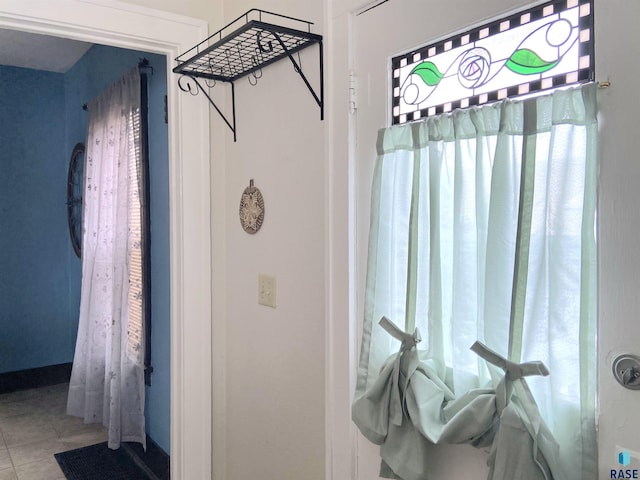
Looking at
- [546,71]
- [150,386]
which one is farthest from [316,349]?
[150,386]

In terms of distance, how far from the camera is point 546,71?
2.96 feet

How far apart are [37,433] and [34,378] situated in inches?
42.7

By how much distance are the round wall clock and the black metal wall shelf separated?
246 cm

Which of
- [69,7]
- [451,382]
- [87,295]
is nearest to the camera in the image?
[451,382]

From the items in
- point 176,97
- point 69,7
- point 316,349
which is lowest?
point 316,349

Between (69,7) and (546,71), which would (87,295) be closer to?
(69,7)

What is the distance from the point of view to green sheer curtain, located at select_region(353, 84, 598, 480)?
854mm

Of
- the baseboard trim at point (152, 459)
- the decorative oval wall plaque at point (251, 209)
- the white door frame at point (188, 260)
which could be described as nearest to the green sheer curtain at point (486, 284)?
the decorative oval wall plaque at point (251, 209)

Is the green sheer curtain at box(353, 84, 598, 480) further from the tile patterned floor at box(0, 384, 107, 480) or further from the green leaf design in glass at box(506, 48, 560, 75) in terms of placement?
the tile patterned floor at box(0, 384, 107, 480)

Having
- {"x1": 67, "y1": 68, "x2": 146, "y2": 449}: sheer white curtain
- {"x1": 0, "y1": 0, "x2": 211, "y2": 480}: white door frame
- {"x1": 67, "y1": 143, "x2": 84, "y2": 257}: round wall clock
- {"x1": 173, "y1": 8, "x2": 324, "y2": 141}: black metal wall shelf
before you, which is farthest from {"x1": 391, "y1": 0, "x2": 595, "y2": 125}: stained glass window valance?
{"x1": 67, "y1": 143, "x2": 84, "y2": 257}: round wall clock

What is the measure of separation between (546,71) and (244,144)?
1.18 meters

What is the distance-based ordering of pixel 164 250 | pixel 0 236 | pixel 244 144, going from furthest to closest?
pixel 0 236 < pixel 164 250 < pixel 244 144

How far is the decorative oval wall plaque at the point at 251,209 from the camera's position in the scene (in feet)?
5.76

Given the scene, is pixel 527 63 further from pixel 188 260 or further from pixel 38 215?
pixel 38 215
